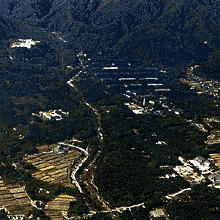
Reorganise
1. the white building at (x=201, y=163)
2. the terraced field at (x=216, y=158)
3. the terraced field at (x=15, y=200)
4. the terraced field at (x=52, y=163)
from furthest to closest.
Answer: the terraced field at (x=216, y=158) < the white building at (x=201, y=163) < the terraced field at (x=52, y=163) < the terraced field at (x=15, y=200)

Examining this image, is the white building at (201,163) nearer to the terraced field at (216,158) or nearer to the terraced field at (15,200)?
the terraced field at (216,158)

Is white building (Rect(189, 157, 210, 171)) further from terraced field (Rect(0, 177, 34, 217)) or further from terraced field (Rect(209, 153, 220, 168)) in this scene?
terraced field (Rect(0, 177, 34, 217))

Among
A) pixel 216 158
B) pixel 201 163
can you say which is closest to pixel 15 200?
pixel 201 163

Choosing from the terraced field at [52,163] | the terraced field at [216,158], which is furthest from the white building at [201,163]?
the terraced field at [52,163]

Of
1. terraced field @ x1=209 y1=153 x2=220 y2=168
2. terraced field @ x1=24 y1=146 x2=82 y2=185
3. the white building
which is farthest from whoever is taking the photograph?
terraced field @ x1=209 y1=153 x2=220 y2=168

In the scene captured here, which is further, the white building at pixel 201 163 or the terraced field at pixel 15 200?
the white building at pixel 201 163

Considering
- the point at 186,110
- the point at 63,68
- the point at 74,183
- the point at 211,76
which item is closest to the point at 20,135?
the point at 74,183

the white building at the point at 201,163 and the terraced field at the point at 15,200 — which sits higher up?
the white building at the point at 201,163

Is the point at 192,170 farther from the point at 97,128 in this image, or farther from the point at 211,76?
the point at 211,76

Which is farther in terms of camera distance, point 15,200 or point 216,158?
point 216,158

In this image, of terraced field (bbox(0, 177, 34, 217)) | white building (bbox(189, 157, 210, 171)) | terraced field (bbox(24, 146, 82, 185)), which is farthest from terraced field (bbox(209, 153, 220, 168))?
terraced field (bbox(0, 177, 34, 217))

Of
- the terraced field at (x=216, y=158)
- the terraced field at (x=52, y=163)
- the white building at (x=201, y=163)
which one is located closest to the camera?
the terraced field at (x=52, y=163)

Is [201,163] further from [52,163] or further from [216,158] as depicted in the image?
[52,163]
